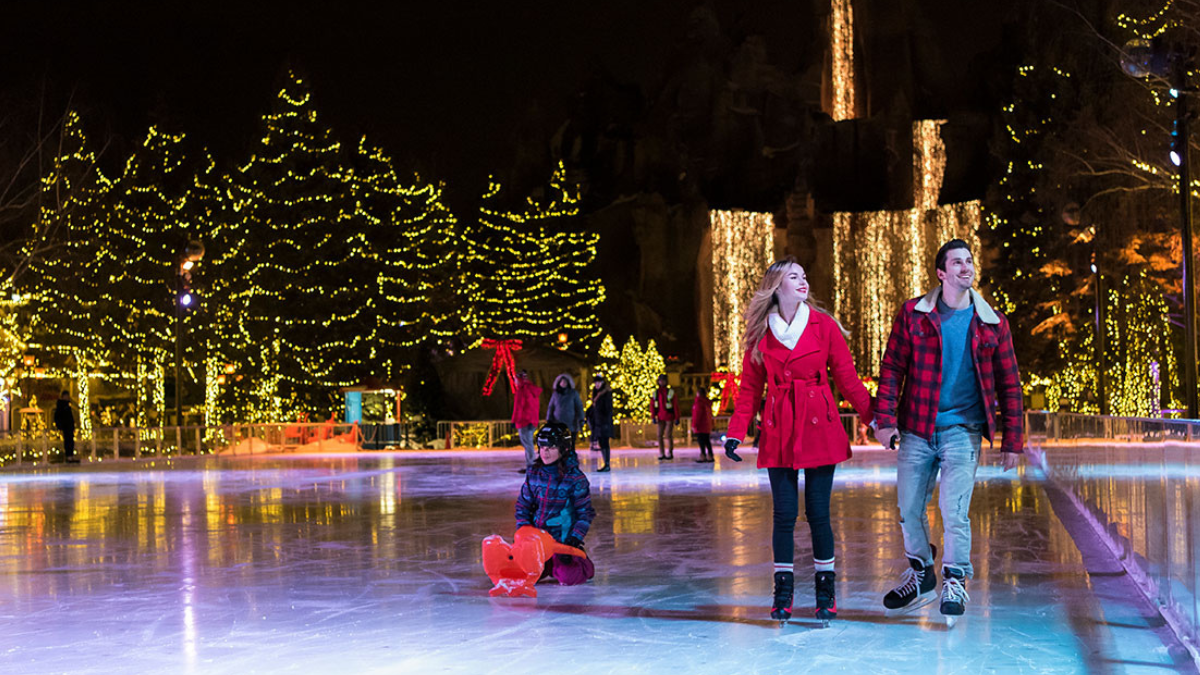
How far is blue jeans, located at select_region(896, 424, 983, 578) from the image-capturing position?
21.2 ft

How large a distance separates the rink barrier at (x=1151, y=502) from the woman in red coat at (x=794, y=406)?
142cm

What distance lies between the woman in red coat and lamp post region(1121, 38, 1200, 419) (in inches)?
298

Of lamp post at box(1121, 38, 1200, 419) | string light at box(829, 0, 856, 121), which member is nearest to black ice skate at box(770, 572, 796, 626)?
lamp post at box(1121, 38, 1200, 419)

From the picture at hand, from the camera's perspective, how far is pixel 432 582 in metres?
8.16

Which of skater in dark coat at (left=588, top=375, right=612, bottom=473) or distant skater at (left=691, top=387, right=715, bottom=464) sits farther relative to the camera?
distant skater at (left=691, top=387, right=715, bottom=464)

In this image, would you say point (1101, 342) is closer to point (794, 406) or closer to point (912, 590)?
point (912, 590)

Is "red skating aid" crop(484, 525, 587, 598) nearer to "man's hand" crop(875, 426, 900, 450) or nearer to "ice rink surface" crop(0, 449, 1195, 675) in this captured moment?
"ice rink surface" crop(0, 449, 1195, 675)

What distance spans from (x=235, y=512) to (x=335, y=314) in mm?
33380

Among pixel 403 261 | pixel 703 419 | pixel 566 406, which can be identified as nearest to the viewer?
pixel 566 406

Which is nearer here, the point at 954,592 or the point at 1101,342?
the point at 954,592

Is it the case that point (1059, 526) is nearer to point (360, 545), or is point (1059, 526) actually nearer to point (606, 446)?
point (360, 545)

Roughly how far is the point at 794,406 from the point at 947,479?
81 cm

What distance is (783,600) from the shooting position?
6.43 metres

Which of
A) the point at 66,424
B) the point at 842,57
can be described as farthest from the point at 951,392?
the point at 842,57
